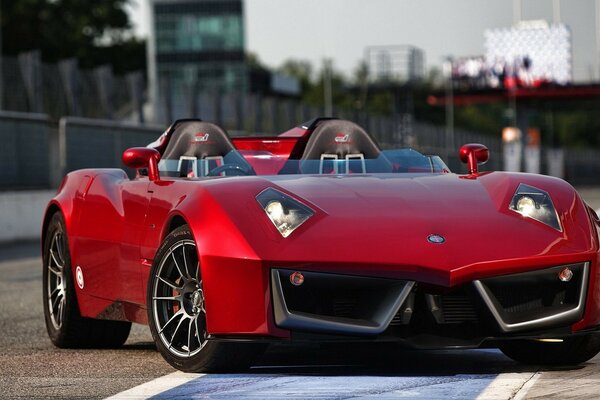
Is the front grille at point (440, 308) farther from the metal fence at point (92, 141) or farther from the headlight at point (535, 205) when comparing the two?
the metal fence at point (92, 141)

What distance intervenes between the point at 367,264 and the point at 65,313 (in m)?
2.65

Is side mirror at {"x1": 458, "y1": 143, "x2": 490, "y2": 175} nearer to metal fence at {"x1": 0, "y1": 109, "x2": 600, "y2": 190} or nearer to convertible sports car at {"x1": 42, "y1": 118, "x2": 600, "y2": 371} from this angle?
convertible sports car at {"x1": 42, "y1": 118, "x2": 600, "y2": 371}

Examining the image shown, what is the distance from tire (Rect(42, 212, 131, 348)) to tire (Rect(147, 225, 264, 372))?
1.55m

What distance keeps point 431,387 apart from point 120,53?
3605 inches

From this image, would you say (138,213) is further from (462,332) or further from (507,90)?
(507,90)

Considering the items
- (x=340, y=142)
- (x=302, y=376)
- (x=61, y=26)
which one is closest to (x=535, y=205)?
(x=302, y=376)

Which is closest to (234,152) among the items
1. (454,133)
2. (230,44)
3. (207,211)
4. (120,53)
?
(207,211)

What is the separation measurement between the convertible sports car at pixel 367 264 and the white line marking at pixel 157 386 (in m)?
0.07

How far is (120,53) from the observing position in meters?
96.8

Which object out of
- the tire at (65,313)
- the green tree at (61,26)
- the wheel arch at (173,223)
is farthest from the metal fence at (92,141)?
the green tree at (61,26)

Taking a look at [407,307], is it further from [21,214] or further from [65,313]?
[21,214]

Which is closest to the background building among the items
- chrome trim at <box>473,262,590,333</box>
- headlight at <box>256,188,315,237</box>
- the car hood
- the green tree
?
the green tree

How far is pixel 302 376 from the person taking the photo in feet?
22.2

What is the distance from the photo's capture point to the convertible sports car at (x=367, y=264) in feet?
21.5
